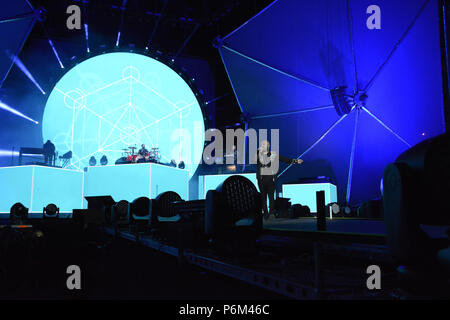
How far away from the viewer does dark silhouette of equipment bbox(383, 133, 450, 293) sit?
127 cm

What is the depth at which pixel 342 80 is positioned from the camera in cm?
1089

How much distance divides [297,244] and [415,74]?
20.7 feet

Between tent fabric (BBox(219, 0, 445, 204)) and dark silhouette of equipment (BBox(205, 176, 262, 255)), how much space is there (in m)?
6.43

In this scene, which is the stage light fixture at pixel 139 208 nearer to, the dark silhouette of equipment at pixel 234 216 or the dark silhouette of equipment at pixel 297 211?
the dark silhouette of equipment at pixel 297 211

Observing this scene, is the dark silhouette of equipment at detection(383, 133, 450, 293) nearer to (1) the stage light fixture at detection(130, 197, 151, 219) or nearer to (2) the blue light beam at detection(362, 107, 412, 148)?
(1) the stage light fixture at detection(130, 197, 151, 219)

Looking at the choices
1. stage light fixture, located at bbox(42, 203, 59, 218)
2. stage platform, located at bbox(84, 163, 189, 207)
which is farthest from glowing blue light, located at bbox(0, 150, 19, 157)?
stage light fixture, located at bbox(42, 203, 59, 218)

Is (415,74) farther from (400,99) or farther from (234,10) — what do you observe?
(234,10)

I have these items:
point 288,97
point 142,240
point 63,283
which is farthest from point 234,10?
point 63,283

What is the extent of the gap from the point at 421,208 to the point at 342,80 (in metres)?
10.4

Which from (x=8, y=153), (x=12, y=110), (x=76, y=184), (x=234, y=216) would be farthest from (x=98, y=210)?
(x=12, y=110)

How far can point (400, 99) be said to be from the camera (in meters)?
9.09

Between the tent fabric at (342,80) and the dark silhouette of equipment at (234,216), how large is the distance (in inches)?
253

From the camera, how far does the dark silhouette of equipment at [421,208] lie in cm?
127

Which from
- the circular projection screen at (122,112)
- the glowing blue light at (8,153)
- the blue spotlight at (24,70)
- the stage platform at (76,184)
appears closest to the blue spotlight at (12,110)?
the circular projection screen at (122,112)
